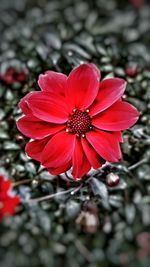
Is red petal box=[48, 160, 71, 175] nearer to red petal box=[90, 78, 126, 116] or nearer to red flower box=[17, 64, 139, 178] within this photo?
red flower box=[17, 64, 139, 178]

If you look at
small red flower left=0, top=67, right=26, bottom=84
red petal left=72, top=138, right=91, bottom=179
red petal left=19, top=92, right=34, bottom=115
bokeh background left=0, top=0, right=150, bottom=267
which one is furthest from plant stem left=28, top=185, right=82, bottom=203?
small red flower left=0, top=67, right=26, bottom=84

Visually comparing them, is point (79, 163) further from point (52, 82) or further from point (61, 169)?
point (52, 82)

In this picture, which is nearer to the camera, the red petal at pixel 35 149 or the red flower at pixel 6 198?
the red petal at pixel 35 149

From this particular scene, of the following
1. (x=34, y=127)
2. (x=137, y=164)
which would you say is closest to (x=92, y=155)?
(x=34, y=127)

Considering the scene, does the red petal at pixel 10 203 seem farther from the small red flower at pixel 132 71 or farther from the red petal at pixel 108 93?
the small red flower at pixel 132 71

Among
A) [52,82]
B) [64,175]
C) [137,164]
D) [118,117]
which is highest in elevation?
[52,82]

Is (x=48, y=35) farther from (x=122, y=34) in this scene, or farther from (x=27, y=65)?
(x=122, y=34)

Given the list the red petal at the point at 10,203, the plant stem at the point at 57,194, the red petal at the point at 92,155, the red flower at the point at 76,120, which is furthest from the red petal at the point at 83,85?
the red petal at the point at 10,203
